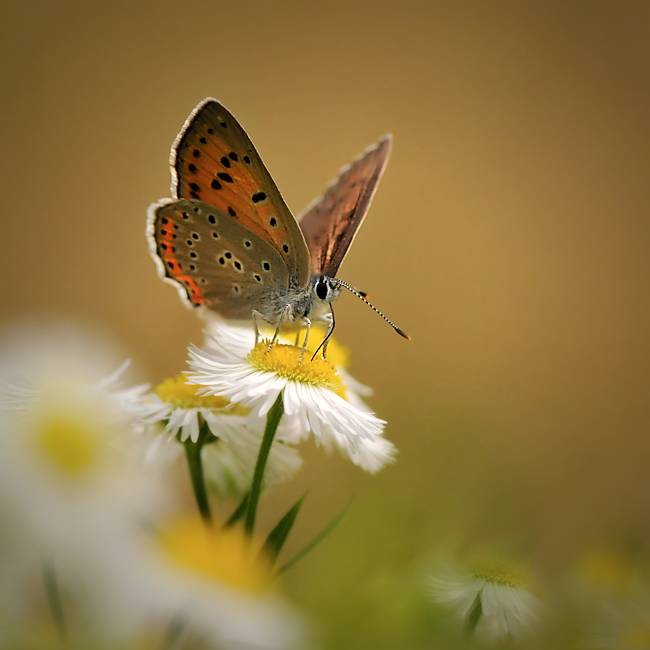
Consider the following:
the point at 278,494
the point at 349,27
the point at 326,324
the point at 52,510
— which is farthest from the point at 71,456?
the point at 349,27

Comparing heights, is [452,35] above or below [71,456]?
above

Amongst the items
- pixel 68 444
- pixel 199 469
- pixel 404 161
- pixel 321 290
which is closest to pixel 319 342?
pixel 321 290

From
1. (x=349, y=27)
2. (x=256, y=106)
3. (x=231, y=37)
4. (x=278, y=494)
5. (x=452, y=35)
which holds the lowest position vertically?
(x=278, y=494)

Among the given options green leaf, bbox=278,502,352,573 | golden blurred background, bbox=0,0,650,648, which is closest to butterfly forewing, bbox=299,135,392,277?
green leaf, bbox=278,502,352,573

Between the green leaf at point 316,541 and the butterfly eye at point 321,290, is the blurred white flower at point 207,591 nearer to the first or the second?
the green leaf at point 316,541

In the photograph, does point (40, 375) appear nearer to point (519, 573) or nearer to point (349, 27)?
point (519, 573)

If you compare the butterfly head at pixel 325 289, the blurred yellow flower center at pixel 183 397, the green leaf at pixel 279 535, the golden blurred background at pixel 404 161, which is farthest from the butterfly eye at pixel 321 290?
the golden blurred background at pixel 404 161
